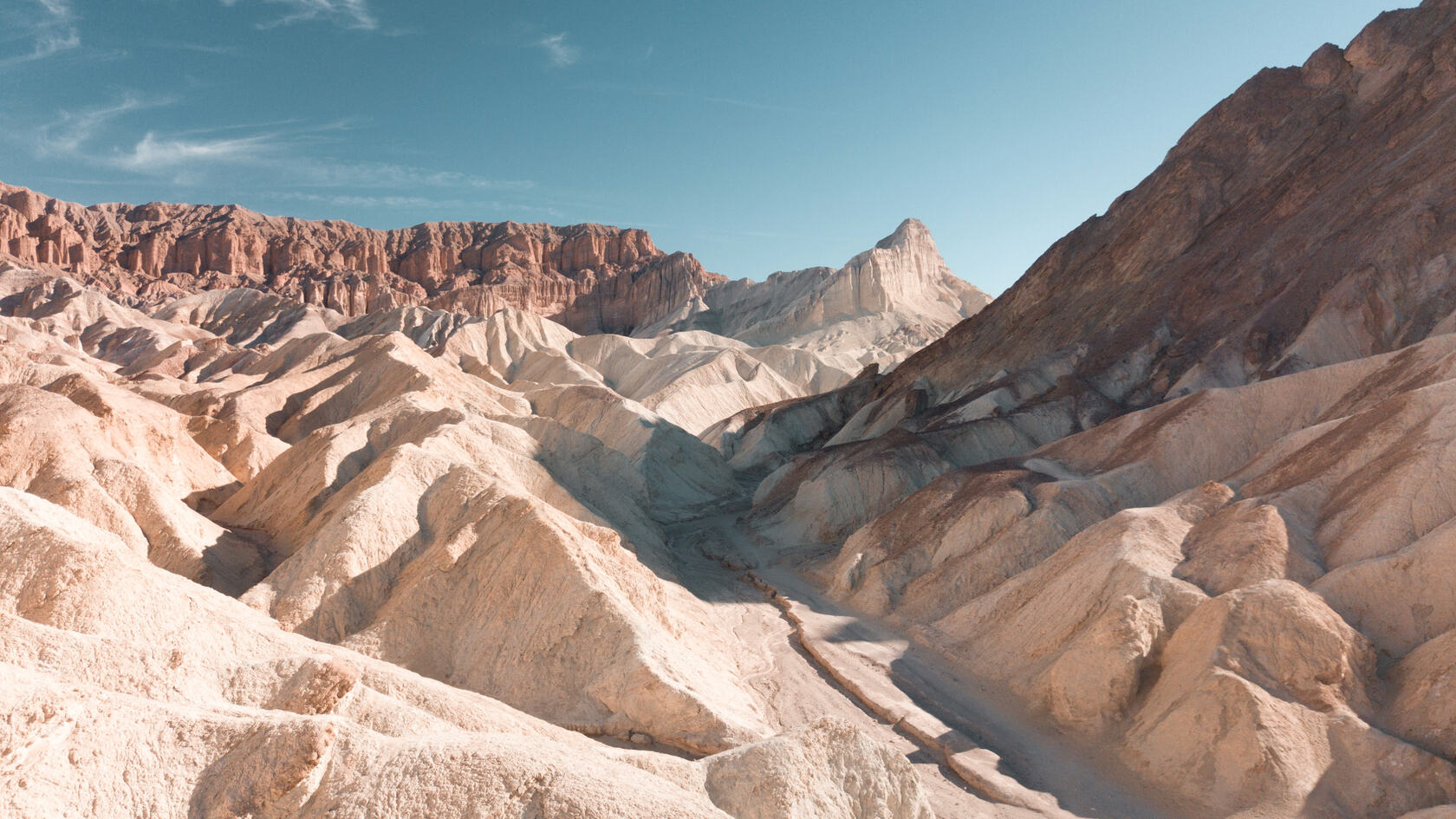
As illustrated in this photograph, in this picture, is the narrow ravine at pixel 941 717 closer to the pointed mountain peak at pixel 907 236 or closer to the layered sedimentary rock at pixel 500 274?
the layered sedimentary rock at pixel 500 274

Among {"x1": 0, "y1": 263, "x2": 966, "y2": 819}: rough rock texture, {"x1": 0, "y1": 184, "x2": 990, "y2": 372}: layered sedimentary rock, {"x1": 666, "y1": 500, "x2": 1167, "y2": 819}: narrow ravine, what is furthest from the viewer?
{"x1": 0, "y1": 184, "x2": 990, "y2": 372}: layered sedimentary rock

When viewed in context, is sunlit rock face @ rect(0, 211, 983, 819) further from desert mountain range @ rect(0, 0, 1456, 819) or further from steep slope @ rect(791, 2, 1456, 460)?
steep slope @ rect(791, 2, 1456, 460)

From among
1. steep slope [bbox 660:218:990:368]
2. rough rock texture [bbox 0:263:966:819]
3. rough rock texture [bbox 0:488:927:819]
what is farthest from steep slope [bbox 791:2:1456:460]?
steep slope [bbox 660:218:990:368]

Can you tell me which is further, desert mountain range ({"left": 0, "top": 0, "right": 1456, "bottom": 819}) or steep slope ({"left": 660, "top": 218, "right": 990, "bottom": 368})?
steep slope ({"left": 660, "top": 218, "right": 990, "bottom": 368})

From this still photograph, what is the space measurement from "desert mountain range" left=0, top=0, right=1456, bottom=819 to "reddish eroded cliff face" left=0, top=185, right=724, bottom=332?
7915cm

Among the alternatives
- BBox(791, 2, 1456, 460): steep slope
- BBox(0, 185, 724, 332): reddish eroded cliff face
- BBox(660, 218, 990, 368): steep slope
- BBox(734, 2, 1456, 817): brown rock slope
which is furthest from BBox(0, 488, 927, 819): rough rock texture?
BBox(0, 185, 724, 332): reddish eroded cliff face

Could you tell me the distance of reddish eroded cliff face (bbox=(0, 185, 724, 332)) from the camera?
5187 inches

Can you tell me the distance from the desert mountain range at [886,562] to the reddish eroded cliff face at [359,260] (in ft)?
260

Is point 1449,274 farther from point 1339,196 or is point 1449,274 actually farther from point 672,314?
point 672,314

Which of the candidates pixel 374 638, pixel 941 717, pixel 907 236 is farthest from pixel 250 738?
pixel 907 236

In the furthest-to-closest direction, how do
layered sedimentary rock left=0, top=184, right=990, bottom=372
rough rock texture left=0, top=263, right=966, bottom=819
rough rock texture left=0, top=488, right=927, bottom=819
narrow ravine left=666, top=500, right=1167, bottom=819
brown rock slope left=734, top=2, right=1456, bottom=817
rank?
layered sedimentary rock left=0, top=184, right=990, bottom=372 → brown rock slope left=734, top=2, right=1456, bottom=817 → narrow ravine left=666, top=500, right=1167, bottom=819 → rough rock texture left=0, top=263, right=966, bottom=819 → rough rock texture left=0, top=488, right=927, bottom=819

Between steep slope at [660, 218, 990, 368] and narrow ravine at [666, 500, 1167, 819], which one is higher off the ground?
steep slope at [660, 218, 990, 368]

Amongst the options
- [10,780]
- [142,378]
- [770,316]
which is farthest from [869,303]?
[10,780]

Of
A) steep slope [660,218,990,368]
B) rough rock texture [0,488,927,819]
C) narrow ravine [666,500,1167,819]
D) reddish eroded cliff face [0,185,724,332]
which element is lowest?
narrow ravine [666,500,1167,819]
